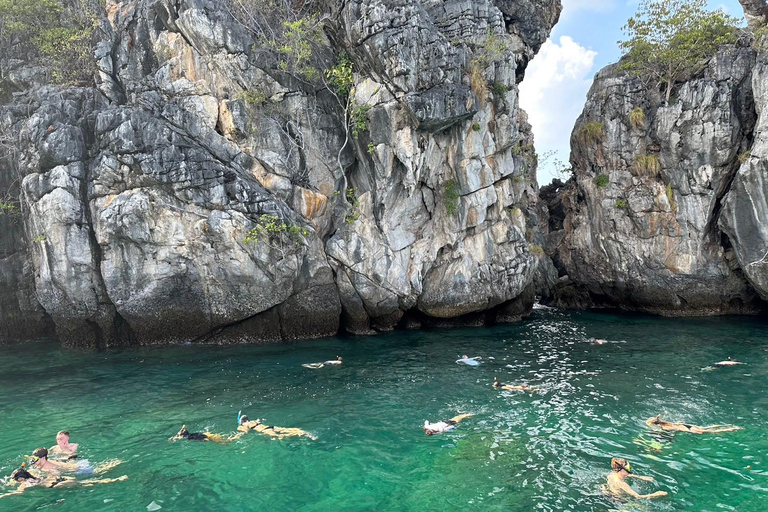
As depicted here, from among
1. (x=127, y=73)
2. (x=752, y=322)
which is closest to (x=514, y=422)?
(x=752, y=322)

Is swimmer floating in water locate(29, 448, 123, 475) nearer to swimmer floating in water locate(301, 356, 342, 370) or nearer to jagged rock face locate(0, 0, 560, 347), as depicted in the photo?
swimmer floating in water locate(301, 356, 342, 370)

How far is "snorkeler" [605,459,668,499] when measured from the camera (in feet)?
27.0

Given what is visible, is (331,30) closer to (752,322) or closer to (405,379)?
(405,379)

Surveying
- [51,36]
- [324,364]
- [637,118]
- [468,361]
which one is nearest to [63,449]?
[324,364]

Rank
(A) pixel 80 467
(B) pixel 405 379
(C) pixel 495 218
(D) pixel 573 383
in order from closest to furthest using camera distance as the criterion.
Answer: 1. (A) pixel 80 467
2. (D) pixel 573 383
3. (B) pixel 405 379
4. (C) pixel 495 218

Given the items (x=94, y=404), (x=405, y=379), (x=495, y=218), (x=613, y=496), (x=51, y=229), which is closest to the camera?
(x=613, y=496)

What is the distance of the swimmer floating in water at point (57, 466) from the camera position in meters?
9.31

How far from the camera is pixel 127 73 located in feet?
75.9

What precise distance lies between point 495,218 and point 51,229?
2187cm

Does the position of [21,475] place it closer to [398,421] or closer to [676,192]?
[398,421]

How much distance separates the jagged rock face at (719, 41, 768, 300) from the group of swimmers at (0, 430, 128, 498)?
92.3 ft

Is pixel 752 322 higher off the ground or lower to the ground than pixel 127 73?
lower

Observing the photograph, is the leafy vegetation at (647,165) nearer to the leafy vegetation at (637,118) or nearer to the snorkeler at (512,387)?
the leafy vegetation at (637,118)

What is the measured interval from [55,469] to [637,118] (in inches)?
1227
